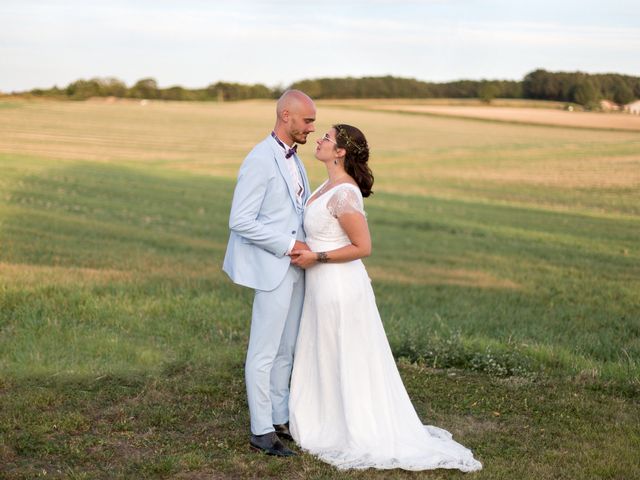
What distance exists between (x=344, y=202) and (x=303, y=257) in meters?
0.46

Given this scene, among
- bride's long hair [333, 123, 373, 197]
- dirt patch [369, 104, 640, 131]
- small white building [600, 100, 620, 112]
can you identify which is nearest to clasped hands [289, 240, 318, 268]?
bride's long hair [333, 123, 373, 197]

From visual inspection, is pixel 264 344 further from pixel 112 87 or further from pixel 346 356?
pixel 112 87

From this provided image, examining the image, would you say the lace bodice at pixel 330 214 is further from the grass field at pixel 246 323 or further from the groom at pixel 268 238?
the grass field at pixel 246 323

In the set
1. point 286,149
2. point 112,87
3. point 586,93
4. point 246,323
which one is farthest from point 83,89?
point 286,149

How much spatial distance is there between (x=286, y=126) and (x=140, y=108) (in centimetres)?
5617

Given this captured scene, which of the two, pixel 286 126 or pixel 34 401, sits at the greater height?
pixel 286 126

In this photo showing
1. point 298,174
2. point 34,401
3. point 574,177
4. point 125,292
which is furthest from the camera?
point 574,177

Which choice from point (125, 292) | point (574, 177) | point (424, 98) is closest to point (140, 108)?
point (424, 98)

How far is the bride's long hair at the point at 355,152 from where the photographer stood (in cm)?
594

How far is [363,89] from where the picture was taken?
6425 cm

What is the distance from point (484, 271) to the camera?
15625 millimetres

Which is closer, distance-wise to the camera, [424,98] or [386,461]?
[386,461]

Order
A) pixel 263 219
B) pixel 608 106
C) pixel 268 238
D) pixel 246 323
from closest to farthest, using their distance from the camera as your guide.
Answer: pixel 268 238 < pixel 263 219 < pixel 246 323 < pixel 608 106

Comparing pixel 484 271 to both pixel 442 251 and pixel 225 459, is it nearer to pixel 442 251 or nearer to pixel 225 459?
pixel 442 251
